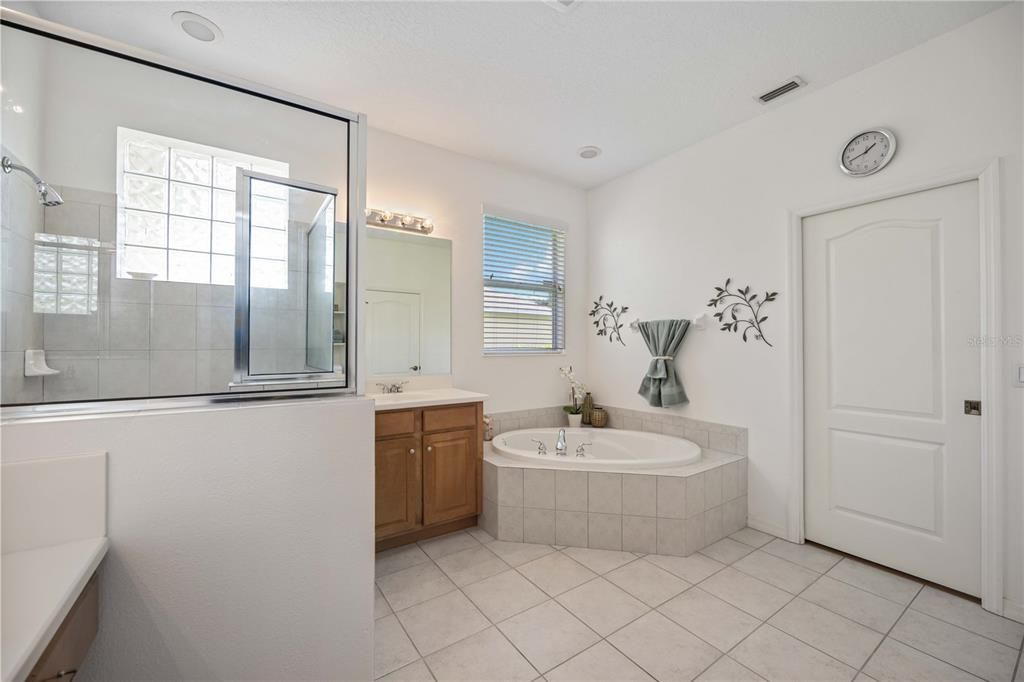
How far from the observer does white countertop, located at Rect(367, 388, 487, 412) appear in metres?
2.59

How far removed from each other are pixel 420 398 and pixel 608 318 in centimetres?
197

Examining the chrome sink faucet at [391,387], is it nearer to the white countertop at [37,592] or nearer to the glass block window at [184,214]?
the glass block window at [184,214]

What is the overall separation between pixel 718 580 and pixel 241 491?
7.48 feet

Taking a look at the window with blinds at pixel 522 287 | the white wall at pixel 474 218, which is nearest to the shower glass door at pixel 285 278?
the white wall at pixel 474 218

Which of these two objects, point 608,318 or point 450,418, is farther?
point 608,318

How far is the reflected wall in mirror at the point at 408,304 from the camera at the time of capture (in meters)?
2.97

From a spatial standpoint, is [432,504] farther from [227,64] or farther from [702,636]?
[227,64]

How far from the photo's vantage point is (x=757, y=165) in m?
2.88

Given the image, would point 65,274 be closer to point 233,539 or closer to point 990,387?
point 233,539

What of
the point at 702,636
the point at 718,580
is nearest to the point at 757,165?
the point at 718,580

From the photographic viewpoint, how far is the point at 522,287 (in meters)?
3.74

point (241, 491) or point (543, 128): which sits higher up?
point (543, 128)

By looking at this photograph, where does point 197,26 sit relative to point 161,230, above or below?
above

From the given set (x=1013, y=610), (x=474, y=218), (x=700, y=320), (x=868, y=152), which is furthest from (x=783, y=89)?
(x=1013, y=610)
